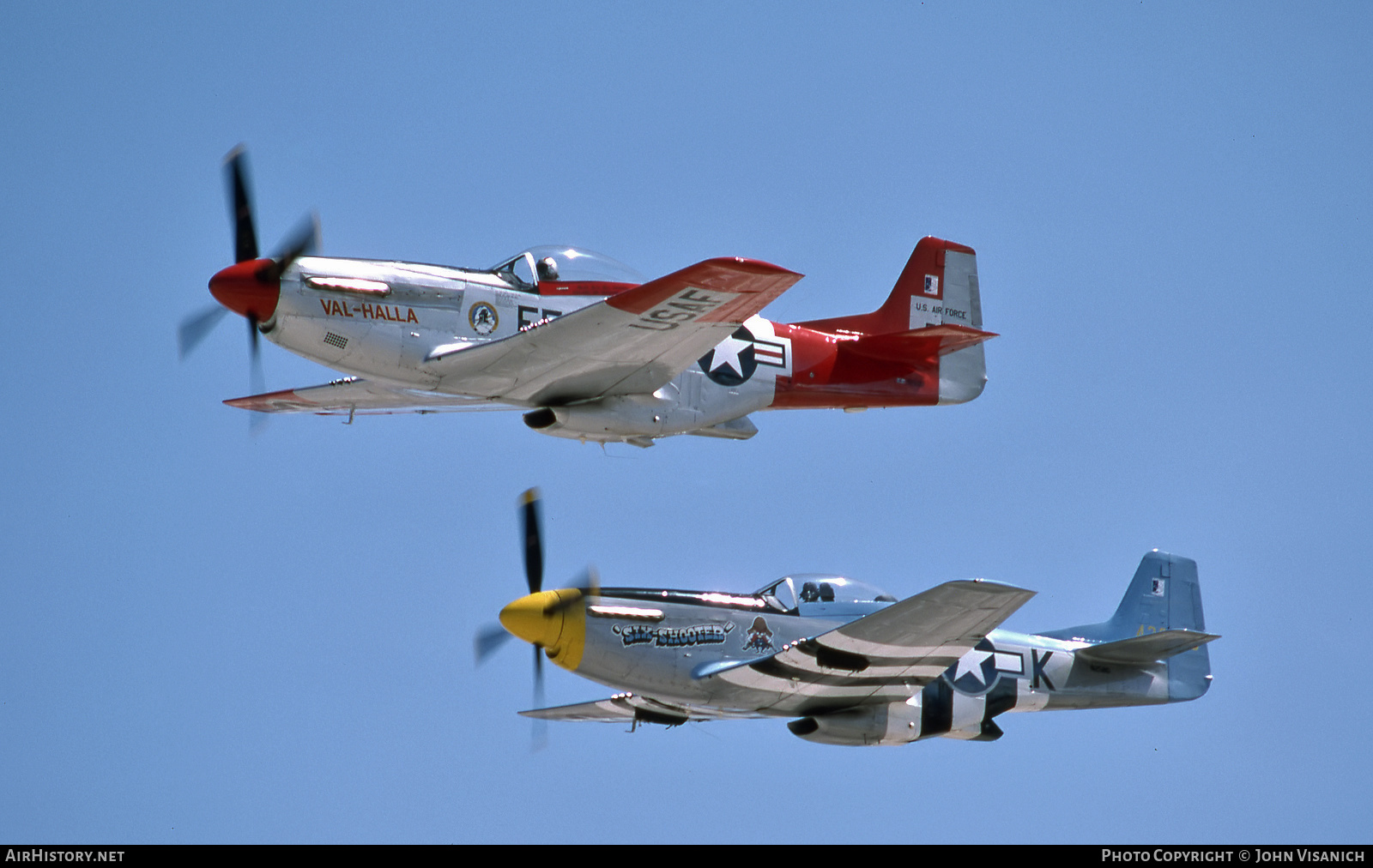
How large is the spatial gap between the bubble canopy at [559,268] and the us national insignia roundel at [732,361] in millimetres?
1289

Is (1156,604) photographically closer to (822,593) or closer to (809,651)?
(822,593)

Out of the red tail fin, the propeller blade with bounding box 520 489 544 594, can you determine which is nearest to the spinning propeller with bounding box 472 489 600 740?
the propeller blade with bounding box 520 489 544 594

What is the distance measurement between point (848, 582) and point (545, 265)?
5.17 m

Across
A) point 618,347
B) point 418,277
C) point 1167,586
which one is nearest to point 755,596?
point 618,347

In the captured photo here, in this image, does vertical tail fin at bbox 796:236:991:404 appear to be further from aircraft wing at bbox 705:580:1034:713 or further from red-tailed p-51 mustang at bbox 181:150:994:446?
aircraft wing at bbox 705:580:1034:713

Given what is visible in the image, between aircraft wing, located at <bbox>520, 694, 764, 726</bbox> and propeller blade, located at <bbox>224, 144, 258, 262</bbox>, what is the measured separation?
6.85m

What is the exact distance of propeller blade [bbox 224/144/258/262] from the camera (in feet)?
61.4

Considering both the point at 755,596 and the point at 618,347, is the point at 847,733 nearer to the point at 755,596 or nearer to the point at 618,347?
the point at 755,596

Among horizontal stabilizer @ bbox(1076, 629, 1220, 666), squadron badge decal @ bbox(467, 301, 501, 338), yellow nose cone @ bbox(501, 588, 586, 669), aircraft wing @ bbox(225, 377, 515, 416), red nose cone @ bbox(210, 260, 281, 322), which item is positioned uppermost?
red nose cone @ bbox(210, 260, 281, 322)

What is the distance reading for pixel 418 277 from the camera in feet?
61.0

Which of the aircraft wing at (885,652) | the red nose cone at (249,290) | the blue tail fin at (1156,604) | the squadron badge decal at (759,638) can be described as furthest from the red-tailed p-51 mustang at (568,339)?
the blue tail fin at (1156,604)

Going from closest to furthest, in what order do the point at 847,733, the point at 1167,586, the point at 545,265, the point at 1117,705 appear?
1. the point at 545,265
2. the point at 847,733
3. the point at 1117,705
4. the point at 1167,586

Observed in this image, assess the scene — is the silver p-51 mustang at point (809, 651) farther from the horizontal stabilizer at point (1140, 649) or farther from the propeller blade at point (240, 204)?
the propeller blade at point (240, 204)

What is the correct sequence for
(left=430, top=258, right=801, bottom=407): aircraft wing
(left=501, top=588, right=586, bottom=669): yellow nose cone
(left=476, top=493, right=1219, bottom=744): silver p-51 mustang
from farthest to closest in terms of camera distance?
(left=501, top=588, right=586, bottom=669): yellow nose cone < (left=476, top=493, right=1219, bottom=744): silver p-51 mustang < (left=430, top=258, right=801, bottom=407): aircraft wing
